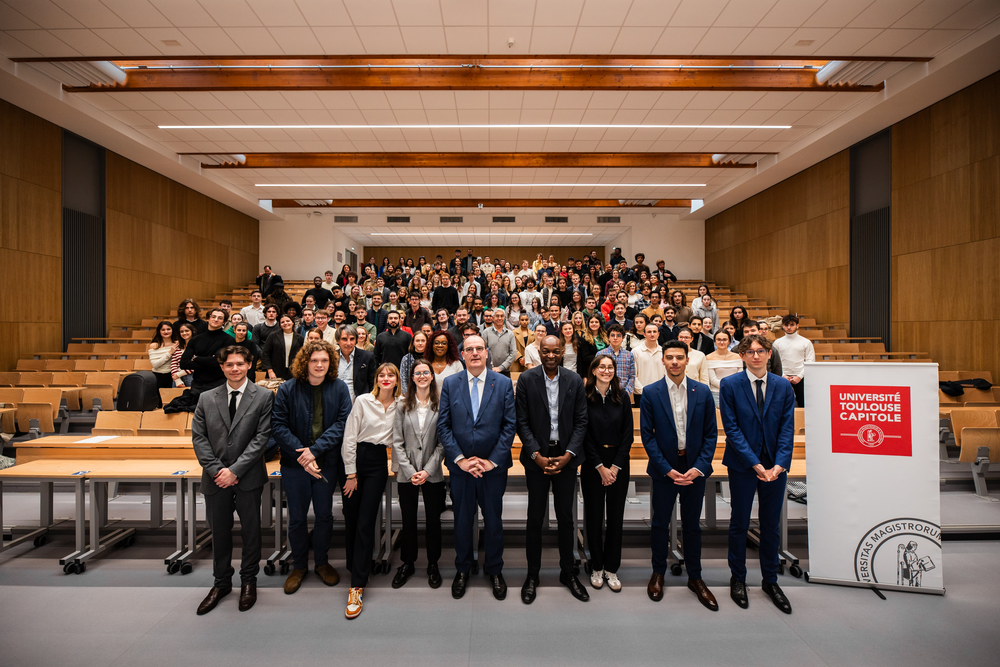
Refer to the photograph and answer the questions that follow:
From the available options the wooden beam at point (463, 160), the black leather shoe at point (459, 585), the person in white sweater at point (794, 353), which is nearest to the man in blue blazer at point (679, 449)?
the black leather shoe at point (459, 585)

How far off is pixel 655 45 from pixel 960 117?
14.9 ft

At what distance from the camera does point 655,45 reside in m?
5.82

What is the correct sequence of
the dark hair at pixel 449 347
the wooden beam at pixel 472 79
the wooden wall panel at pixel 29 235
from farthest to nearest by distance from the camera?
the wooden wall panel at pixel 29 235 → the wooden beam at pixel 472 79 → the dark hair at pixel 449 347

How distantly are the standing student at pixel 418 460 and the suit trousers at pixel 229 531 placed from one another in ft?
2.72

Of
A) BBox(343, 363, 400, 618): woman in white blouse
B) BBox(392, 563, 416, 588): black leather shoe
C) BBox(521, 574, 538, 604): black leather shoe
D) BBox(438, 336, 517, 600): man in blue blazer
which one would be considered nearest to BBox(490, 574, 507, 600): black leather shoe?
BBox(438, 336, 517, 600): man in blue blazer

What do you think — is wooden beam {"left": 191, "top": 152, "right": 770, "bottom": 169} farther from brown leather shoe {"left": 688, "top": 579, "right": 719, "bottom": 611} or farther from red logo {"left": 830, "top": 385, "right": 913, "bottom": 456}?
brown leather shoe {"left": 688, "top": 579, "right": 719, "bottom": 611}

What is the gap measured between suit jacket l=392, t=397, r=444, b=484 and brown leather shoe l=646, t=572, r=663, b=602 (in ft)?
4.53

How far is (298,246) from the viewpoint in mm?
14883

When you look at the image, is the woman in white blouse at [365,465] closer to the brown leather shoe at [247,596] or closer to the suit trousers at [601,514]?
the brown leather shoe at [247,596]

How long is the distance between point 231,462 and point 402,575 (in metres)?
1.21

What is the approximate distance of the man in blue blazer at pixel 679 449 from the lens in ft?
9.22

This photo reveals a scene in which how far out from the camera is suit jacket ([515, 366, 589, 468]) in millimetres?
2834

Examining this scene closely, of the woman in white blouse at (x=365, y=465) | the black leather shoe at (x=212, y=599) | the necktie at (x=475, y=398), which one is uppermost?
the necktie at (x=475, y=398)

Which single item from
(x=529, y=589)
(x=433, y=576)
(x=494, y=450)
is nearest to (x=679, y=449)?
(x=494, y=450)
